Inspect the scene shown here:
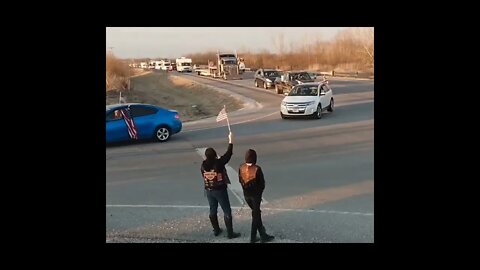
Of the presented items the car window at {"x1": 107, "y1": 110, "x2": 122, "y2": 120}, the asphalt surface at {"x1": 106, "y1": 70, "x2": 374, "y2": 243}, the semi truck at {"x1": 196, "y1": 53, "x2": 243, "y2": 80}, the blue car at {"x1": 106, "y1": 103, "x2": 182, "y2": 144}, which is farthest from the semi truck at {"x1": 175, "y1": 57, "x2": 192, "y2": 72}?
the car window at {"x1": 107, "y1": 110, "x2": 122, "y2": 120}

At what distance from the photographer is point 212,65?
178 ft

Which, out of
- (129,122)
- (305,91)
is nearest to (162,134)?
(129,122)

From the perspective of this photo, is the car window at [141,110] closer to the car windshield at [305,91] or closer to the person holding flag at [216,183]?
the car windshield at [305,91]

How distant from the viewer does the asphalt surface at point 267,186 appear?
6.27 m

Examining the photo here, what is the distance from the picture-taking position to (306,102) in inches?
706

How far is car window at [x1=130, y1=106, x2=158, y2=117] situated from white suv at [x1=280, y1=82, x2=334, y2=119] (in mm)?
6327

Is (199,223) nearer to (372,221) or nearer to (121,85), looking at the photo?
(372,221)

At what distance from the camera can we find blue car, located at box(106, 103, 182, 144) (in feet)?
43.0

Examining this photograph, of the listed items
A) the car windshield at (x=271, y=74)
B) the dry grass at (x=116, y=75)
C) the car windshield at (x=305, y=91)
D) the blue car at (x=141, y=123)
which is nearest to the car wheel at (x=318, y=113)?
the car windshield at (x=305, y=91)

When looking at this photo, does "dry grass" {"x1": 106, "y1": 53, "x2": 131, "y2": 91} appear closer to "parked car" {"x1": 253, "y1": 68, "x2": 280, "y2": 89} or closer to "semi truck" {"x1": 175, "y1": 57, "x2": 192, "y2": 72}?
"parked car" {"x1": 253, "y1": 68, "x2": 280, "y2": 89}

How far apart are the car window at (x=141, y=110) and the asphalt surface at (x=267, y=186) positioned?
3.07 ft

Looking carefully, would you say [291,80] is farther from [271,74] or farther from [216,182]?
[216,182]

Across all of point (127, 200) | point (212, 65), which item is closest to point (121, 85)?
point (212, 65)

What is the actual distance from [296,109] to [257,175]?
40.3 ft
